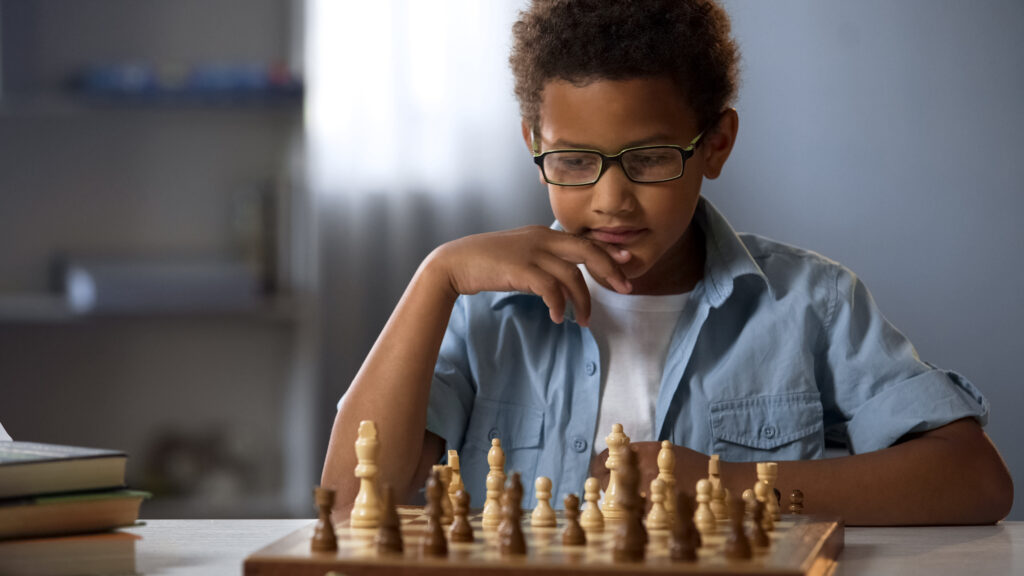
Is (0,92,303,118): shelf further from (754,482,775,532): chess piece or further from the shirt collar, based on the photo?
(754,482,775,532): chess piece

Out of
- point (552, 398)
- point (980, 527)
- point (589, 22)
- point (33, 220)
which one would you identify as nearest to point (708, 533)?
point (980, 527)

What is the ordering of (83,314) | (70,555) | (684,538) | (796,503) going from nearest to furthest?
1. (684,538)
2. (70,555)
3. (796,503)
4. (83,314)

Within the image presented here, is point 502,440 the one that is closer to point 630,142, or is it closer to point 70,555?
point 630,142

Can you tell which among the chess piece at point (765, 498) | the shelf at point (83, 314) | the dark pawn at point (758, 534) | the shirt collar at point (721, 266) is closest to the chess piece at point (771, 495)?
the chess piece at point (765, 498)

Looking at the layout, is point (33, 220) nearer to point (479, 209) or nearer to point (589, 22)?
point (479, 209)

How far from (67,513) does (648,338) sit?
78 centimetres

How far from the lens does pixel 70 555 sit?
0.81 metres

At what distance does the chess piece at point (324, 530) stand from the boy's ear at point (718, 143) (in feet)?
2.43

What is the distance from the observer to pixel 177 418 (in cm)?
276

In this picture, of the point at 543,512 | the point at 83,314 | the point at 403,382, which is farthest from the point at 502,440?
the point at 83,314

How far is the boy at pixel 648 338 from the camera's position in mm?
1214

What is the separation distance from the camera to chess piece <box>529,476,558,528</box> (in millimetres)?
875

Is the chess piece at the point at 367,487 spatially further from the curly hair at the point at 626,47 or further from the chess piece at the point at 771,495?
the curly hair at the point at 626,47

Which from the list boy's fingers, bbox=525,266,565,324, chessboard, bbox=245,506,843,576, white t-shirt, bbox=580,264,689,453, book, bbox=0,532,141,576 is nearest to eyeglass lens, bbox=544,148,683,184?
boy's fingers, bbox=525,266,565,324
